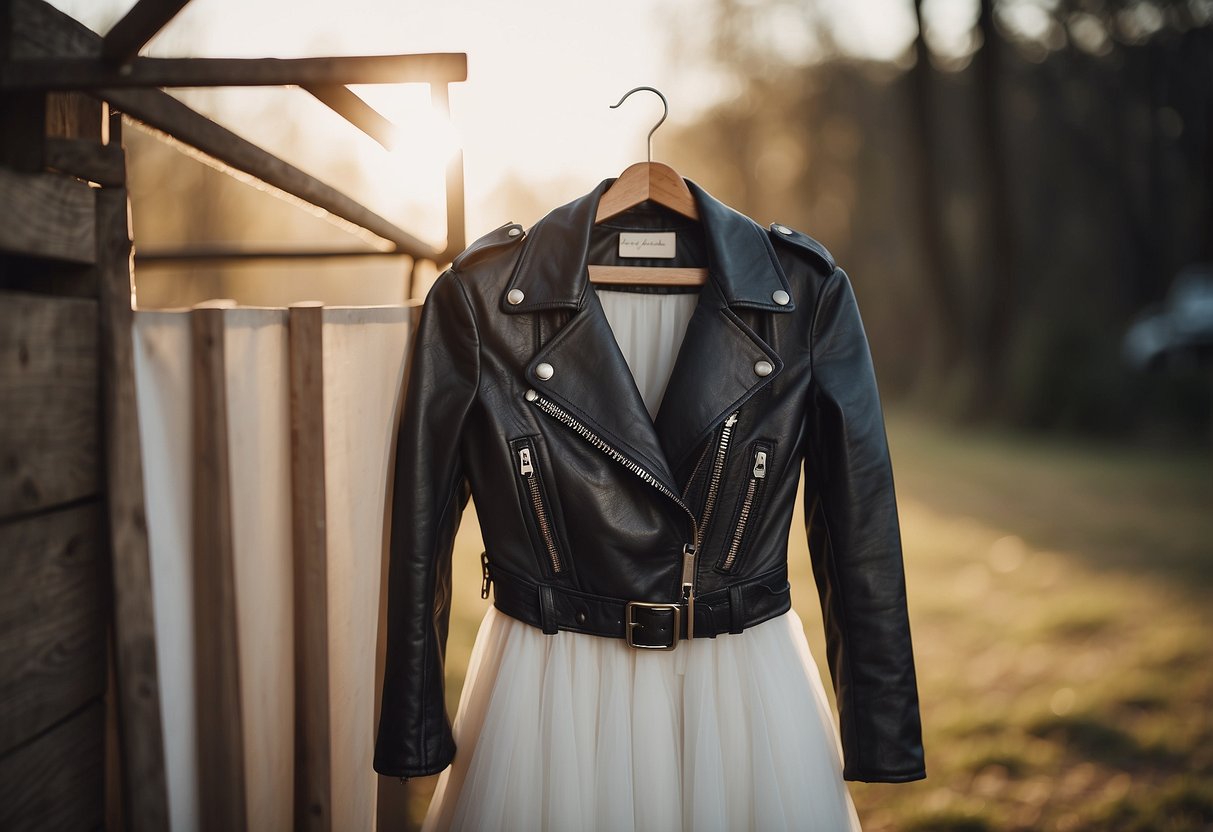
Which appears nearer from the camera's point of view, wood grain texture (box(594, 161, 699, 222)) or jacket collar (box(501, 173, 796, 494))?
jacket collar (box(501, 173, 796, 494))

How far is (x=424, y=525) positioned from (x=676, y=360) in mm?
544

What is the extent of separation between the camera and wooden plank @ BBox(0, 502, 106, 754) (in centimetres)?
109

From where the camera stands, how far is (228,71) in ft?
3.83

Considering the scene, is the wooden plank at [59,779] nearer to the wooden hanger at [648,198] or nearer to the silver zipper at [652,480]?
the silver zipper at [652,480]

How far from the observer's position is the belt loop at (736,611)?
1.47 metres

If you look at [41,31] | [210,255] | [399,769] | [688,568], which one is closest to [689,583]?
[688,568]

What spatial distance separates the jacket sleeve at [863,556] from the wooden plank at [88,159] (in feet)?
Result: 3.80

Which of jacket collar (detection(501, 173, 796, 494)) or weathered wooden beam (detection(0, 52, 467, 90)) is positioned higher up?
weathered wooden beam (detection(0, 52, 467, 90))

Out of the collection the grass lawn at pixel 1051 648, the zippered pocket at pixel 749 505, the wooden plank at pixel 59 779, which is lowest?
the grass lawn at pixel 1051 648

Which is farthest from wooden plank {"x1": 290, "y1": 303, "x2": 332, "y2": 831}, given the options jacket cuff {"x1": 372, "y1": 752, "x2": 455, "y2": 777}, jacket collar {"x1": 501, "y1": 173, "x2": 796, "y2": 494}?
jacket collar {"x1": 501, "y1": 173, "x2": 796, "y2": 494}

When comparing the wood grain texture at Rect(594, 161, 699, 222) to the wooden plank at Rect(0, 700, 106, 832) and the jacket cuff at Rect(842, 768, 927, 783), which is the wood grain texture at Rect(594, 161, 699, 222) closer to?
the jacket cuff at Rect(842, 768, 927, 783)

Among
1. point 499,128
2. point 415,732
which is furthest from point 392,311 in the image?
point 499,128

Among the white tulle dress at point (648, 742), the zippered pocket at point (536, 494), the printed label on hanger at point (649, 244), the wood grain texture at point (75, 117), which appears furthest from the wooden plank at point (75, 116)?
the white tulle dress at point (648, 742)

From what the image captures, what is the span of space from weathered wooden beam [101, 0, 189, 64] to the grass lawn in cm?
231
